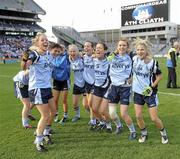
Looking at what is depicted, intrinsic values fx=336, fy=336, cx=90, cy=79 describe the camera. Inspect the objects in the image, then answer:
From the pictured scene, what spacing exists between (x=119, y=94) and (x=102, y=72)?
696 mm

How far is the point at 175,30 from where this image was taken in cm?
9000

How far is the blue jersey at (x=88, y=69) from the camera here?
24.5 feet

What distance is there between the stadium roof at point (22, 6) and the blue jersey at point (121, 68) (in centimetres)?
6595

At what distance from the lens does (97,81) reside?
23.3 ft

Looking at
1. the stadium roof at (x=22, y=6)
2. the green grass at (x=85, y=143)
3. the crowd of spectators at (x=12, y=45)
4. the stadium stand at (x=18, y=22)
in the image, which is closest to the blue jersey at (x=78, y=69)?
the green grass at (x=85, y=143)

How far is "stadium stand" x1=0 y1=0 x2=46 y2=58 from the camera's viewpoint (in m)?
66.4

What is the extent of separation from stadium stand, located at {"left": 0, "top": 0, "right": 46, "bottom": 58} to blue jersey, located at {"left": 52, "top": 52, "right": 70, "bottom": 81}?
183 feet

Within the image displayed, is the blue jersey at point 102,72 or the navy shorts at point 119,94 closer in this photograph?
the navy shorts at point 119,94

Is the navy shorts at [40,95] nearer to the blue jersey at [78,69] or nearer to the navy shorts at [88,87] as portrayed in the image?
the navy shorts at [88,87]

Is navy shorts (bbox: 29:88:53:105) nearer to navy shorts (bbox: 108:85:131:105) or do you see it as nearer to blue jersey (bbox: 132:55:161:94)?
navy shorts (bbox: 108:85:131:105)

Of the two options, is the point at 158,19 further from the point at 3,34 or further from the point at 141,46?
the point at 141,46

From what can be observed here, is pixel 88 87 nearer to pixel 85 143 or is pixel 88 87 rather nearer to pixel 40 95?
pixel 85 143

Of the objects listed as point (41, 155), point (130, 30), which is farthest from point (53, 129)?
point (130, 30)

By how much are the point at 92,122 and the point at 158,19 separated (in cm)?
7481
